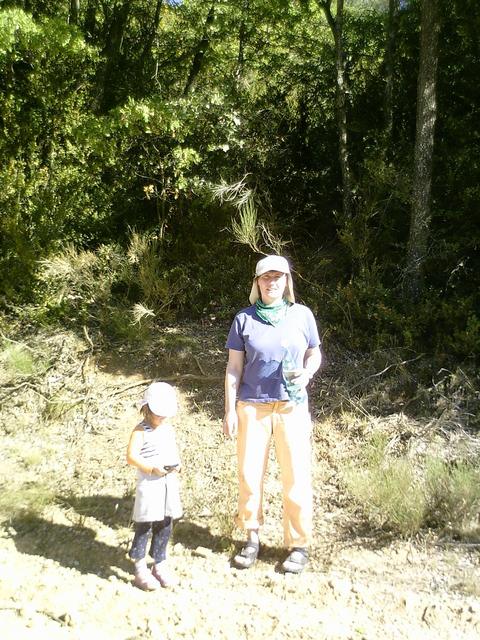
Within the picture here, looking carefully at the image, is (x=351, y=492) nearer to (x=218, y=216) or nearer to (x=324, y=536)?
(x=324, y=536)

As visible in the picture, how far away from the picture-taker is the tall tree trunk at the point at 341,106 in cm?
707

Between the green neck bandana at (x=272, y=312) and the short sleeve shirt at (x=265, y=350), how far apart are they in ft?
0.07

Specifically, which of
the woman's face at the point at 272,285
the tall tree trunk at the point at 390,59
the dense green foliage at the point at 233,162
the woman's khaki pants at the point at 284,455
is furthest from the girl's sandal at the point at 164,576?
the tall tree trunk at the point at 390,59

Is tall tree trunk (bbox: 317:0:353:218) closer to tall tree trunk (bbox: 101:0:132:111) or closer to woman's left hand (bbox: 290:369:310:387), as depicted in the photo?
tall tree trunk (bbox: 101:0:132:111)

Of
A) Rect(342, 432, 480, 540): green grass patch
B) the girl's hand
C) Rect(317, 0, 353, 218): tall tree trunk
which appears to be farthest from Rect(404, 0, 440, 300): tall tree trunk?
the girl's hand

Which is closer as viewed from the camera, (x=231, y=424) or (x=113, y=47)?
(x=231, y=424)

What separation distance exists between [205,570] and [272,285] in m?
1.86

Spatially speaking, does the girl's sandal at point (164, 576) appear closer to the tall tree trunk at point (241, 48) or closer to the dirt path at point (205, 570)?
the dirt path at point (205, 570)

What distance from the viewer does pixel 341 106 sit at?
24.1ft

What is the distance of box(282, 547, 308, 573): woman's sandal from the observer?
3.70 meters

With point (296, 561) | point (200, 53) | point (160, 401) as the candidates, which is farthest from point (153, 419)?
point (200, 53)

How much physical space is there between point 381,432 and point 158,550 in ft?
8.50

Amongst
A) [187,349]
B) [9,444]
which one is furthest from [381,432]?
[9,444]

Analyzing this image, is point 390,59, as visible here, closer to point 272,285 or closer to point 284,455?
point 272,285
